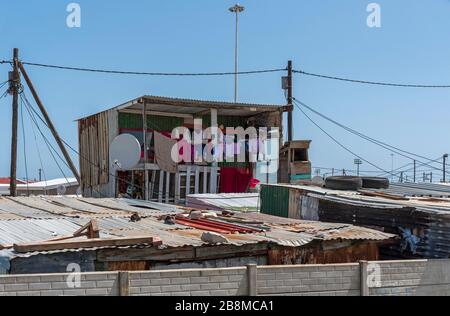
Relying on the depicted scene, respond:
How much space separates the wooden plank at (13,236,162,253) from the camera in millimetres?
8266

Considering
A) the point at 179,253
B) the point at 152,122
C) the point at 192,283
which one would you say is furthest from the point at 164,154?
the point at 192,283

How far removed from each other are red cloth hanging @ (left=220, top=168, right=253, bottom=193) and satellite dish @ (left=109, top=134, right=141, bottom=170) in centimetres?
438

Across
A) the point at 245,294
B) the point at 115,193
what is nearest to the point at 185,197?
the point at 115,193

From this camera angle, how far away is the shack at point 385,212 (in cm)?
1227

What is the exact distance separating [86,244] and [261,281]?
290 centimetres

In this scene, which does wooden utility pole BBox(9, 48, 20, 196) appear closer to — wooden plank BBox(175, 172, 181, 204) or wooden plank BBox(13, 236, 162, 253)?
wooden plank BBox(175, 172, 181, 204)

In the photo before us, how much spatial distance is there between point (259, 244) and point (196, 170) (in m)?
12.4

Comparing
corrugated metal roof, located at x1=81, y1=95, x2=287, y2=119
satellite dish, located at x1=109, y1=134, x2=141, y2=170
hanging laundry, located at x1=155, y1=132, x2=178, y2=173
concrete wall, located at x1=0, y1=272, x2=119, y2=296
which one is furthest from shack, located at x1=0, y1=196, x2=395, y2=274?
hanging laundry, located at x1=155, y1=132, x2=178, y2=173

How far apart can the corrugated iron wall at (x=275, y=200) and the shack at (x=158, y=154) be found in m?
4.28

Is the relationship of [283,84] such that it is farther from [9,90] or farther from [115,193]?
[9,90]

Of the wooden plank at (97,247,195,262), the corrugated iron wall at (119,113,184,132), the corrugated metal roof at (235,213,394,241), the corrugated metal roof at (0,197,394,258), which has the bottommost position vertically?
the wooden plank at (97,247,195,262)

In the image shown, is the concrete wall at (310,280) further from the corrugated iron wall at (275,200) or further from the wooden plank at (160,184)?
the wooden plank at (160,184)

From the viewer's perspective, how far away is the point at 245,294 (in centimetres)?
844

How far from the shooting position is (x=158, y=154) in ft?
69.8
